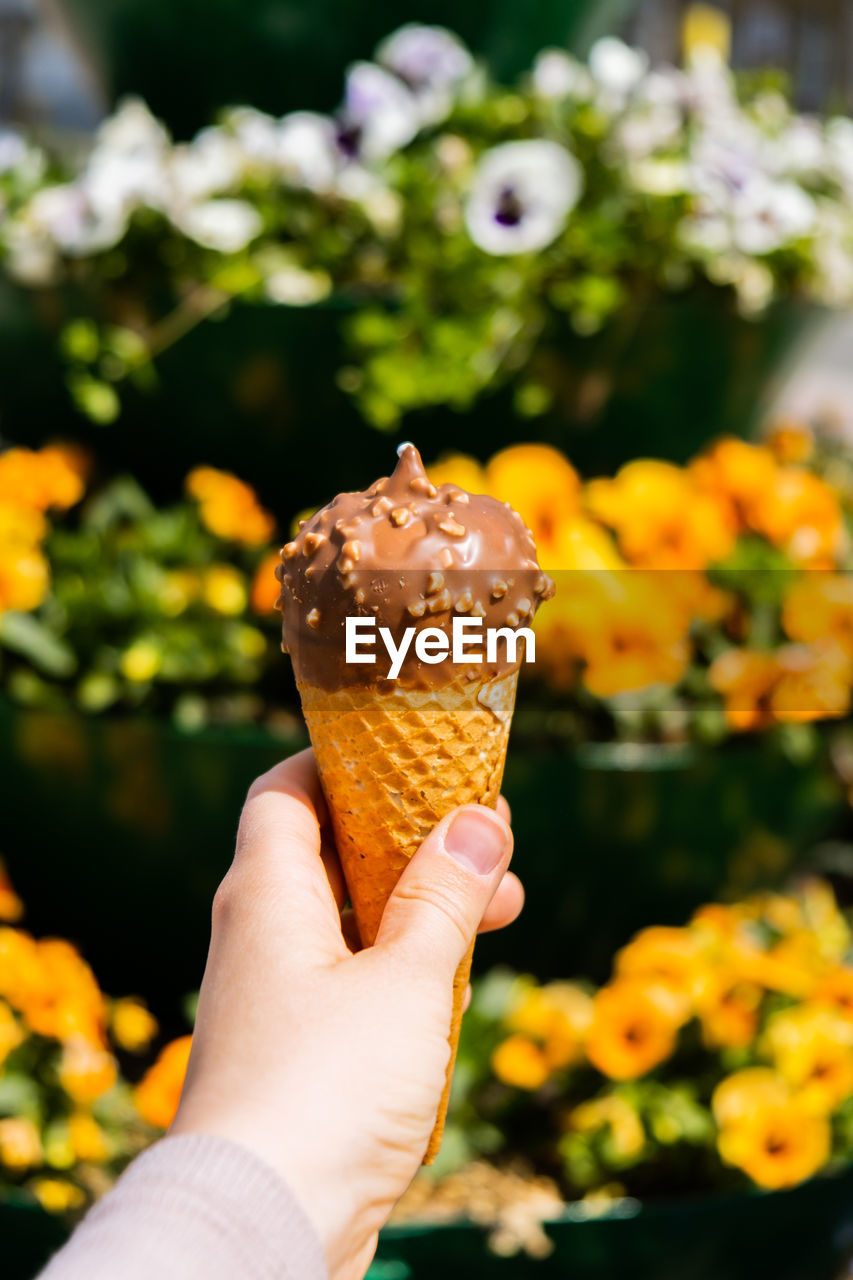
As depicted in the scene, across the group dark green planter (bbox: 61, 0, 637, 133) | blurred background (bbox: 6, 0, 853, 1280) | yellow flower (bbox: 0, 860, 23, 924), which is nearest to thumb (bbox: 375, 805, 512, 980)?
blurred background (bbox: 6, 0, 853, 1280)

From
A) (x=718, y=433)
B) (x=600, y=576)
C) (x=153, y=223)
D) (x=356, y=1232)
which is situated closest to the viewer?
(x=356, y=1232)

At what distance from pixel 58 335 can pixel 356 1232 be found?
2.08 m

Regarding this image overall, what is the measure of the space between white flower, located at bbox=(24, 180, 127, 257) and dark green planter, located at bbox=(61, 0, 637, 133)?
1.51 feet

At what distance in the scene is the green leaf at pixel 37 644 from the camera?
2.21 meters

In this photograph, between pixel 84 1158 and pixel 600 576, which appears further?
pixel 600 576

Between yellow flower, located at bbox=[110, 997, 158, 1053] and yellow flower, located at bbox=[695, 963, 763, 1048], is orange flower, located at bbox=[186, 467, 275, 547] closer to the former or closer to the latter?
yellow flower, located at bbox=[110, 997, 158, 1053]

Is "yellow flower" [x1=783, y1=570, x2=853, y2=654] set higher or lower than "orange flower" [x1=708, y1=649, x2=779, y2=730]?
higher

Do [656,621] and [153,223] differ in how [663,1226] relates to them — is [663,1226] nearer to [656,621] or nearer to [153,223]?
[656,621]

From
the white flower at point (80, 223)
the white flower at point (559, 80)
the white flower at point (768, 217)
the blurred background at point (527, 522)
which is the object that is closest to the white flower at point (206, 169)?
the blurred background at point (527, 522)

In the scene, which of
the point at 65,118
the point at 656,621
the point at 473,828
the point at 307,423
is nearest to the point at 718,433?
the point at 656,621

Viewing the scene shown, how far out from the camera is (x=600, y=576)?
208cm

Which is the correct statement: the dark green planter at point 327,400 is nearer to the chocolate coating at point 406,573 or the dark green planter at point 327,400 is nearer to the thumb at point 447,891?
the chocolate coating at point 406,573

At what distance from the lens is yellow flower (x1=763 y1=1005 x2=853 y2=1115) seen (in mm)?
1846

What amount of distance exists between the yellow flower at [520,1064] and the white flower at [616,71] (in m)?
1.99
